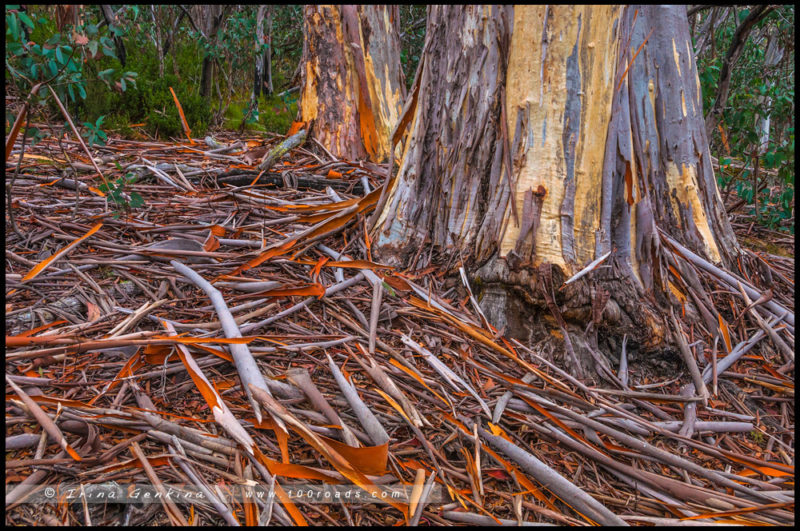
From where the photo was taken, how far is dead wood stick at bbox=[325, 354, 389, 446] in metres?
1.42

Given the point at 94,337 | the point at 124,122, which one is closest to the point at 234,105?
the point at 124,122

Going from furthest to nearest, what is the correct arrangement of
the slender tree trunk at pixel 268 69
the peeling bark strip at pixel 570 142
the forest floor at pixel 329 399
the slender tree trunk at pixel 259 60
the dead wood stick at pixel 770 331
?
the slender tree trunk at pixel 268 69
the slender tree trunk at pixel 259 60
the dead wood stick at pixel 770 331
the peeling bark strip at pixel 570 142
the forest floor at pixel 329 399

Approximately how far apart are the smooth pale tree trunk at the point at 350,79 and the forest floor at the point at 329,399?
1782 millimetres

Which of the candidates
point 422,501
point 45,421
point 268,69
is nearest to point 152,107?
point 268,69

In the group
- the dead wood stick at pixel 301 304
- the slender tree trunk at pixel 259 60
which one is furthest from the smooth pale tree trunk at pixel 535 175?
the slender tree trunk at pixel 259 60

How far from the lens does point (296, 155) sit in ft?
12.8

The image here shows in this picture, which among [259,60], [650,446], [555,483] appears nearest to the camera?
[555,483]

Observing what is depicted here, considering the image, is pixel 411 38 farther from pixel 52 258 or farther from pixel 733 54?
pixel 52 258

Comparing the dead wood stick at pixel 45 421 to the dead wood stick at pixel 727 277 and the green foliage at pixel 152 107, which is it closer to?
the dead wood stick at pixel 727 277

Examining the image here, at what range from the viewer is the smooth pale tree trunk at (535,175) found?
1929 millimetres

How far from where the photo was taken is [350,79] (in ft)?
13.4

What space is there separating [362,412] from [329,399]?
141 millimetres

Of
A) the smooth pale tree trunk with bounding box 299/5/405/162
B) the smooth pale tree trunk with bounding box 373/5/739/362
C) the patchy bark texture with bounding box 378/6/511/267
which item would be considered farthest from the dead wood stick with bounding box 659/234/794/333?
the smooth pale tree trunk with bounding box 299/5/405/162

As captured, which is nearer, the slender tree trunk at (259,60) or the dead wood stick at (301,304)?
the dead wood stick at (301,304)
